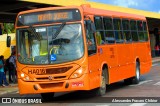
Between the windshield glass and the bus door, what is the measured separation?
41 cm

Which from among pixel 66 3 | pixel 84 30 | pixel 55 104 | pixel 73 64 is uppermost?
pixel 66 3

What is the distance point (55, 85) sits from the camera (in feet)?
43.4

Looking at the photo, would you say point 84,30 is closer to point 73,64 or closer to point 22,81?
point 73,64

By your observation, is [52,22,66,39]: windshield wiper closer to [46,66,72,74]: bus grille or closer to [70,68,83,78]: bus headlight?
[46,66,72,74]: bus grille

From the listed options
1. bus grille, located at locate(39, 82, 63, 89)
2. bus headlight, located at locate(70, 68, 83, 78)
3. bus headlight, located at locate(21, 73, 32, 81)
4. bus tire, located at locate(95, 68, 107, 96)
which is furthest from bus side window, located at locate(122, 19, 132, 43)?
bus headlight, located at locate(21, 73, 32, 81)

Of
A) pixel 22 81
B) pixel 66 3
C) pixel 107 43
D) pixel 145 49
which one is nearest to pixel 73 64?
pixel 22 81

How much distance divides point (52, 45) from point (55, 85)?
118cm

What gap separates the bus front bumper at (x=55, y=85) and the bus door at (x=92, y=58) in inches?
14.7

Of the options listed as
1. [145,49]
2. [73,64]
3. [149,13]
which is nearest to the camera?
[73,64]

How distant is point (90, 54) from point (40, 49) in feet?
4.95

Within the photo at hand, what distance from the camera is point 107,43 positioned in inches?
613

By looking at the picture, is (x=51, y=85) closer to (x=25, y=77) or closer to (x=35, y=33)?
(x=25, y=77)

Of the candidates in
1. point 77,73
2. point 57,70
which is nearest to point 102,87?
point 77,73

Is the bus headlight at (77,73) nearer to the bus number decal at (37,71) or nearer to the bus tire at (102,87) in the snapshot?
the bus number decal at (37,71)
